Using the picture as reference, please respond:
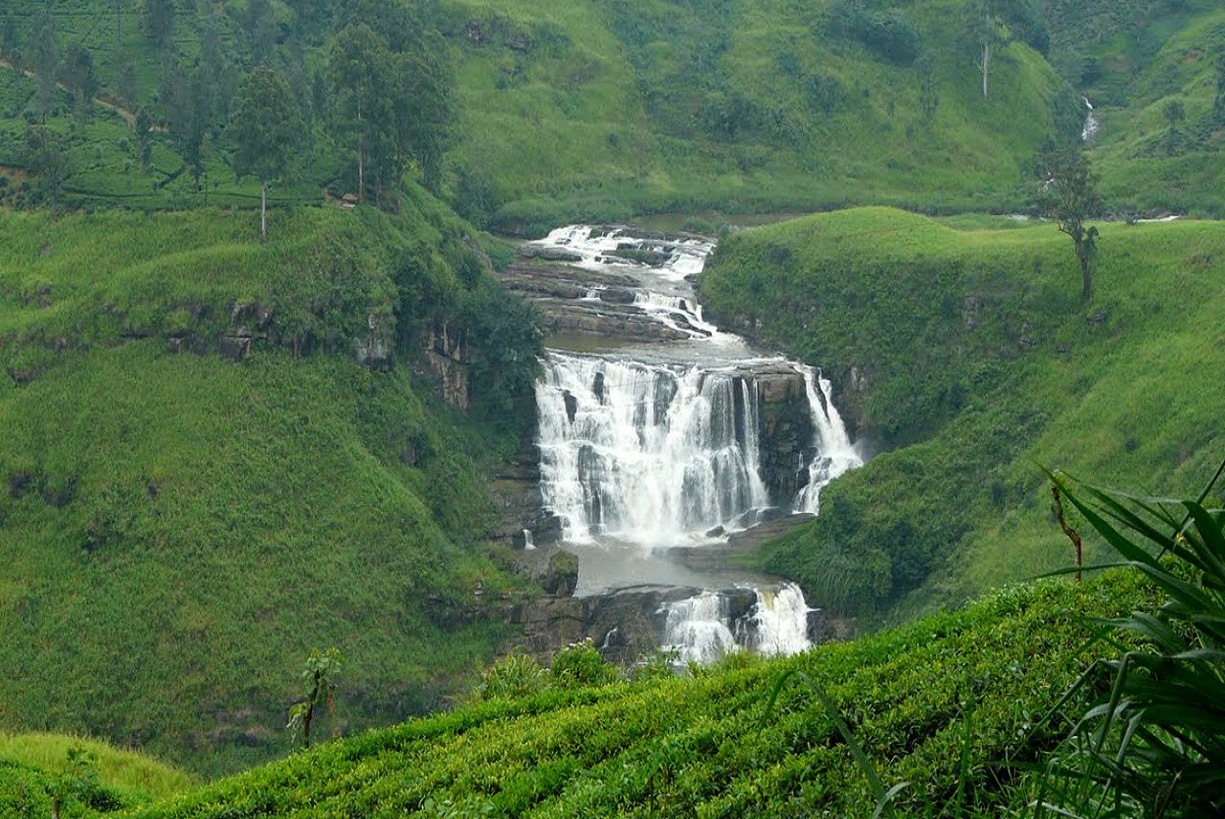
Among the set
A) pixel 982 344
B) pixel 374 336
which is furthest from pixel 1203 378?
pixel 374 336

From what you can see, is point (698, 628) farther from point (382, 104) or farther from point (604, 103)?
point (604, 103)

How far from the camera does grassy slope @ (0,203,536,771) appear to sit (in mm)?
30734

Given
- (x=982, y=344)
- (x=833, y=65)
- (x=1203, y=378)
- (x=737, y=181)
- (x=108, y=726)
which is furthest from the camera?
(x=833, y=65)

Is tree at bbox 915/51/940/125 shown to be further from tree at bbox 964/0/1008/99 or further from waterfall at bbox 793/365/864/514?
waterfall at bbox 793/365/864/514

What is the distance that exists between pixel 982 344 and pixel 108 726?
2779 centimetres

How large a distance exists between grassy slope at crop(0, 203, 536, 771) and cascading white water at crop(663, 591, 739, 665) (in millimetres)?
4409

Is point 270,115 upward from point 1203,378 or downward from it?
upward

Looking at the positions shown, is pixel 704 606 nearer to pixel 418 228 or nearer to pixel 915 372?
pixel 915 372

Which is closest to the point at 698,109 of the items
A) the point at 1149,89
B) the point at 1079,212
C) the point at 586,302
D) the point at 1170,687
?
the point at 586,302

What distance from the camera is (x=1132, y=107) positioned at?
246 feet

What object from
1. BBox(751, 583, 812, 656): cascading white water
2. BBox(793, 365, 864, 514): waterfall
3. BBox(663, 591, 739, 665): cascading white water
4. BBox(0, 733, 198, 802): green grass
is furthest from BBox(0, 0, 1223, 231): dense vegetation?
Result: BBox(0, 733, 198, 802): green grass

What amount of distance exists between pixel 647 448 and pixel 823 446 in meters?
5.81

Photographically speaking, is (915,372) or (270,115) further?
(915,372)

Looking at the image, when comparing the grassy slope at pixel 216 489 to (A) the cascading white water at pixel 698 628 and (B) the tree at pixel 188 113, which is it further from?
(A) the cascading white water at pixel 698 628
